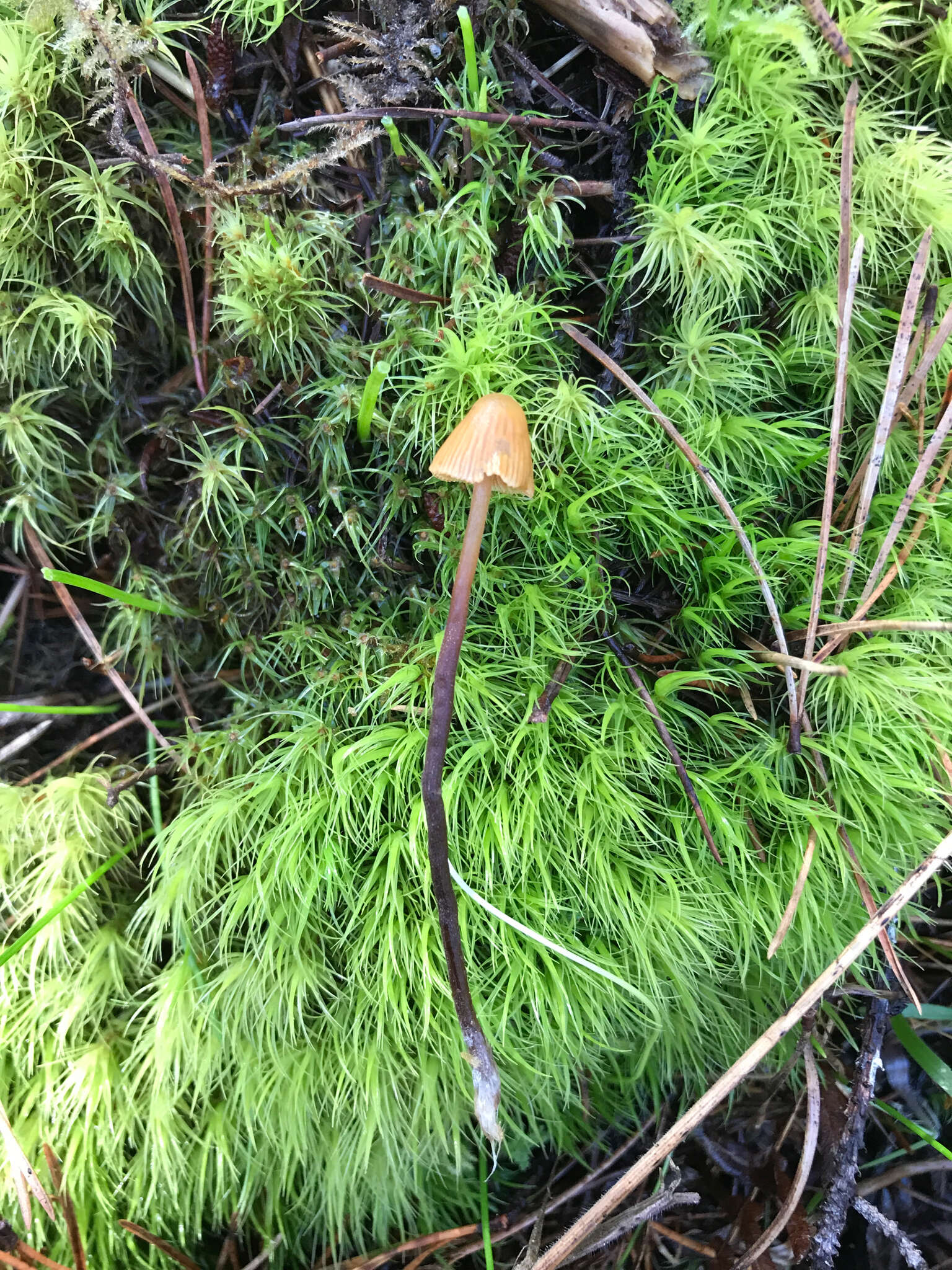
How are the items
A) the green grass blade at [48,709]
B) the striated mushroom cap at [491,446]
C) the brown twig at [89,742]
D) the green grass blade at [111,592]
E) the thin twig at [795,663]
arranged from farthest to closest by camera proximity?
the brown twig at [89,742] → the green grass blade at [48,709] → the green grass blade at [111,592] → the thin twig at [795,663] → the striated mushroom cap at [491,446]

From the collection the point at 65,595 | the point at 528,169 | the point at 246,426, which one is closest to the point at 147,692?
the point at 65,595

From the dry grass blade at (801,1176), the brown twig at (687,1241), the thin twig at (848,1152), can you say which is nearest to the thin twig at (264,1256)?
the brown twig at (687,1241)

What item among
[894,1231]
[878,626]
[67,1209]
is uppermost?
[878,626]

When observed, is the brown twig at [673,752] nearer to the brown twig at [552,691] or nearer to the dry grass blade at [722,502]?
the brown twig at [552,691]

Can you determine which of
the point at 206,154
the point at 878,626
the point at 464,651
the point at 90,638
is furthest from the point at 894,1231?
the point at 206,154

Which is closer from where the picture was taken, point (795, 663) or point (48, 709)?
point (795, 663)

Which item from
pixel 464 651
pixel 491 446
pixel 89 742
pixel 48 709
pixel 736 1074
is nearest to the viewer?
pixel 491 446

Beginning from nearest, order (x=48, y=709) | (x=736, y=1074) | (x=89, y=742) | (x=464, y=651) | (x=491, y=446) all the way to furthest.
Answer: (x=491, y=446) → (x=736, y=1074) → (x=464, y=651) → (x=48, y=709) → (x=89, y=742)

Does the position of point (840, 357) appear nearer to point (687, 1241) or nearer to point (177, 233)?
point (177, 233)

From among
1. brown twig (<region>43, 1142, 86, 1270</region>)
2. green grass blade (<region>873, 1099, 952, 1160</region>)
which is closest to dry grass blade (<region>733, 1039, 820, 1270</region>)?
green grass blade (<region>873, 1099, 952, 1160</region>)
